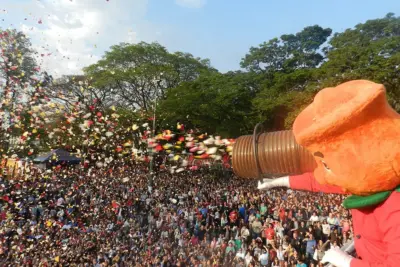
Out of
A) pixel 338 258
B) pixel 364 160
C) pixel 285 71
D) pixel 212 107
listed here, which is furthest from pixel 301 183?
pixel 285 71

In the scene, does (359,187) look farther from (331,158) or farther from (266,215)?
(266,215)

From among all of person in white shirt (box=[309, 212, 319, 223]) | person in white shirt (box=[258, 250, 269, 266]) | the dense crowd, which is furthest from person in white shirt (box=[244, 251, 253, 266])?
person in white shirt (box=[309, 212, 319, 223])

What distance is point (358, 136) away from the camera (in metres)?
2.17

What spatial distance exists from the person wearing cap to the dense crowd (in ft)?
16.1

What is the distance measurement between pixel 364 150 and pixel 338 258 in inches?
30.6

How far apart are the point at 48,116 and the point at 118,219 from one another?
19825mm

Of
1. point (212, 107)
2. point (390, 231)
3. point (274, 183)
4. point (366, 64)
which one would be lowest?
point (390, 231)

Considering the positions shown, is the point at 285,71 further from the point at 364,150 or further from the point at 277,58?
the point at 364,150

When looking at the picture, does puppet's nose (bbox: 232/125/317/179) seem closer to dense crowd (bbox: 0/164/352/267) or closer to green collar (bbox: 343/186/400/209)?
green collar (bbox: 343/186/400/209)

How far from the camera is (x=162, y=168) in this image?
23.3 m

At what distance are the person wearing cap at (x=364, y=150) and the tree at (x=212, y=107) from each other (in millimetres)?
23513

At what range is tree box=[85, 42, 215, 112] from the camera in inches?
1193

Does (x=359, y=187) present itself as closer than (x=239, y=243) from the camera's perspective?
Yes

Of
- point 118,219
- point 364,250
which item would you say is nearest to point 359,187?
point 364,250
